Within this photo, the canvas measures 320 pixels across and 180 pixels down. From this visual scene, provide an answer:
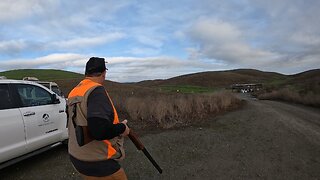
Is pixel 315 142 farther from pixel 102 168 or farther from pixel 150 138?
pixel 102 168

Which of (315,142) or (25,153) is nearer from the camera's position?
(25,153)

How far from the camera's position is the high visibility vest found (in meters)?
2.68

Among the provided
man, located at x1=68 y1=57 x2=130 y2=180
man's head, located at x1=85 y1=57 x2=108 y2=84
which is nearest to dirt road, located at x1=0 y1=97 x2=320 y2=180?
man, located at x1=68 y1=57 x2=130 y2=180

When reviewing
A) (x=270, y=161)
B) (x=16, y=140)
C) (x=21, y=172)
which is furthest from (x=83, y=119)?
(x=270, y=161)

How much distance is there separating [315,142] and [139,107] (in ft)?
23.1

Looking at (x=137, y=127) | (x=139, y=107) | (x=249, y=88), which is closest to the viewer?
(x=137, y=127)

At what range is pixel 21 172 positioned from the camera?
233 inches

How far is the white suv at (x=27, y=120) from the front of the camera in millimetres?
5353

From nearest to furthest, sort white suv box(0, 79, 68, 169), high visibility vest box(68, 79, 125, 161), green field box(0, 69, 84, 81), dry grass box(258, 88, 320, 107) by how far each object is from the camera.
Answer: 1. high visibility vest box(68, 79, 125, 161)
2. white suv box(0, 79, 68, 169)
3. dry grass box(258, 88, 320, 107)
4. green field box(0, 69, 84, 81)

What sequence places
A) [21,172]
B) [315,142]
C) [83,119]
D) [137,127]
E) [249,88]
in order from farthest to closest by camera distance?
[249,88] < [137,127] < [315,142] < [21,172] < [83,119]

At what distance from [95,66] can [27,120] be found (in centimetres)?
355

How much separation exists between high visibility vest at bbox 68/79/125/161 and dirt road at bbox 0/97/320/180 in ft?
9.27

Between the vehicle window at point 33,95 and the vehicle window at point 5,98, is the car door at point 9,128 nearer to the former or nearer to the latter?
the vehicle window at point 5,98

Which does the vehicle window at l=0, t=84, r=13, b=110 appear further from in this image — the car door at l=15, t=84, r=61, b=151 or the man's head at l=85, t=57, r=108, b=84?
the man's head at l=85, t=57, r=108, b=84
